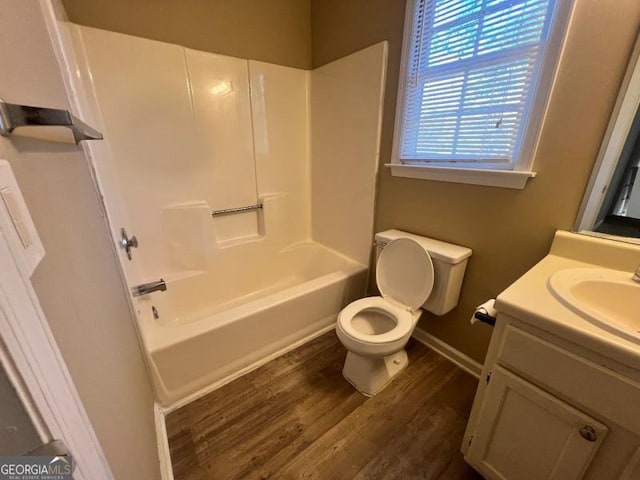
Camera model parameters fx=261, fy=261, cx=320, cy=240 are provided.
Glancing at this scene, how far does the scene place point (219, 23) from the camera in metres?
1.73

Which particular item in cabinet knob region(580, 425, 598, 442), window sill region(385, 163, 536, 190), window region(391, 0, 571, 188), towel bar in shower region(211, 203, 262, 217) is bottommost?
cabinet knob region(580, 425, 598, 442)

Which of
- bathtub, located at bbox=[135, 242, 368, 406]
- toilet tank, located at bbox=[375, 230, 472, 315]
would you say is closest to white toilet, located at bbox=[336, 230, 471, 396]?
toilet tank, located at bbox=[375, 230, 472, 315]

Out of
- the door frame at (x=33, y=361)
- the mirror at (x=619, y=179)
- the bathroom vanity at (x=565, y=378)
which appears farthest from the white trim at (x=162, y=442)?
the mirror at (x=619, y=179)

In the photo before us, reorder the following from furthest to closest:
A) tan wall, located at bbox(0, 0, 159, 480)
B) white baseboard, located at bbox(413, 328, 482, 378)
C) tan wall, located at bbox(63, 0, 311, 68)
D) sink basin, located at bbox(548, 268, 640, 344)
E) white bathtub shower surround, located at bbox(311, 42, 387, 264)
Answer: white bathtub shower surround, located at bbox(311, 42, 387, 264) → white baseboard, located at bbox(413, 328, 482, 378) → tan wall, located at bbox(63, 0, 311, 68) → sink basin, located at bbox(548, 268, 640, 344) → tan wall, located at bbox(0, 0, 159, 480)

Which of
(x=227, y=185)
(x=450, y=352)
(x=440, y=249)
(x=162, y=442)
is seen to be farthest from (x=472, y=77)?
(x=162, y=442)

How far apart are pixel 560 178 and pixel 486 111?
0.45 m

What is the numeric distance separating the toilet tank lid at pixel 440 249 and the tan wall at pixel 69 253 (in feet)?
4.65

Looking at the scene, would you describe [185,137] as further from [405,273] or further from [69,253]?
[405,273]

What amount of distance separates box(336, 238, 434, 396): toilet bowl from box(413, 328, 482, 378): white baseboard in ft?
0.69

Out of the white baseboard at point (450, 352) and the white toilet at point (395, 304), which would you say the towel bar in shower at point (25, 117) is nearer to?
the white toilet at point (395, 304)

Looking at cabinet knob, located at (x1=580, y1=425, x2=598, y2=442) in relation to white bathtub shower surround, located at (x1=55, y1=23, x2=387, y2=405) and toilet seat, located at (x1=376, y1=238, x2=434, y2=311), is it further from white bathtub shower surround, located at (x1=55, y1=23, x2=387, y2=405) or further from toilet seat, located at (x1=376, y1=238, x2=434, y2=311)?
white bathtub shower surround, located at (x1=55, y1=23, x2=387, y2=405)

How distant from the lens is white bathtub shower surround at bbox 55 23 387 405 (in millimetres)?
1444

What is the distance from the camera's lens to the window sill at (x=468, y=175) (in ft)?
3.96

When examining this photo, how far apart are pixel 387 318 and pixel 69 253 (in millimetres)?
1493
